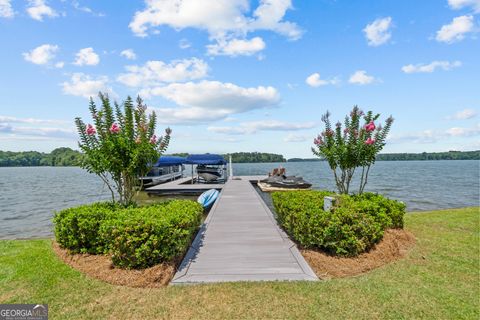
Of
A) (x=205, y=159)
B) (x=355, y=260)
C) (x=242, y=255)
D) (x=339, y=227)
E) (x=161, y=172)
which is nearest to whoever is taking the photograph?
(x=355, y=260)

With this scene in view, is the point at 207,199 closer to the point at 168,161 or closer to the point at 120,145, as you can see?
the point at 120,145

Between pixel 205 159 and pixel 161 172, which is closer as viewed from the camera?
pixel 205 159

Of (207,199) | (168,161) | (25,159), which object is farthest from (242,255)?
(25,159)

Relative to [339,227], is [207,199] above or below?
below

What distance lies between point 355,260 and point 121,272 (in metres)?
5.25

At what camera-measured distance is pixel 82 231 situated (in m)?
6.52

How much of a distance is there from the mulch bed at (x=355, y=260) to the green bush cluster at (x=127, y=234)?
313 cm

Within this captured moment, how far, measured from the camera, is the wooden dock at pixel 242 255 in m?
5.70

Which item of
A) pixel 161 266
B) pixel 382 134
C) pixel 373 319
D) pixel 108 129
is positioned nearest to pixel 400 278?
pixel 373 319

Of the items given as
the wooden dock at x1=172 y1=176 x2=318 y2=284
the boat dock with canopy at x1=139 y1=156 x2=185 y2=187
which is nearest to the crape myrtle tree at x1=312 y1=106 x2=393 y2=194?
the wooden dock at x1=172 y1=176 x2=318 y2=284

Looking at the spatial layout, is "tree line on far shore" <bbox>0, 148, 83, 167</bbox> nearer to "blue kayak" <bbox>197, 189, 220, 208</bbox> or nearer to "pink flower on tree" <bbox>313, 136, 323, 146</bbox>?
"blue kayak" <bbox>197, 189, 220, 208</bbox>

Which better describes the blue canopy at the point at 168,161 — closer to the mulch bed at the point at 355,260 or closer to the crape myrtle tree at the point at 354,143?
the crape myrtle tree at the point at 354,143

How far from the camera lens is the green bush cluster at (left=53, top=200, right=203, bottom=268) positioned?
5.67 meters

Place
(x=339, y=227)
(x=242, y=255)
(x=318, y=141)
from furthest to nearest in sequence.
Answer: (x=318, y=141), (x=242, y=255), (x=339, y=227)
